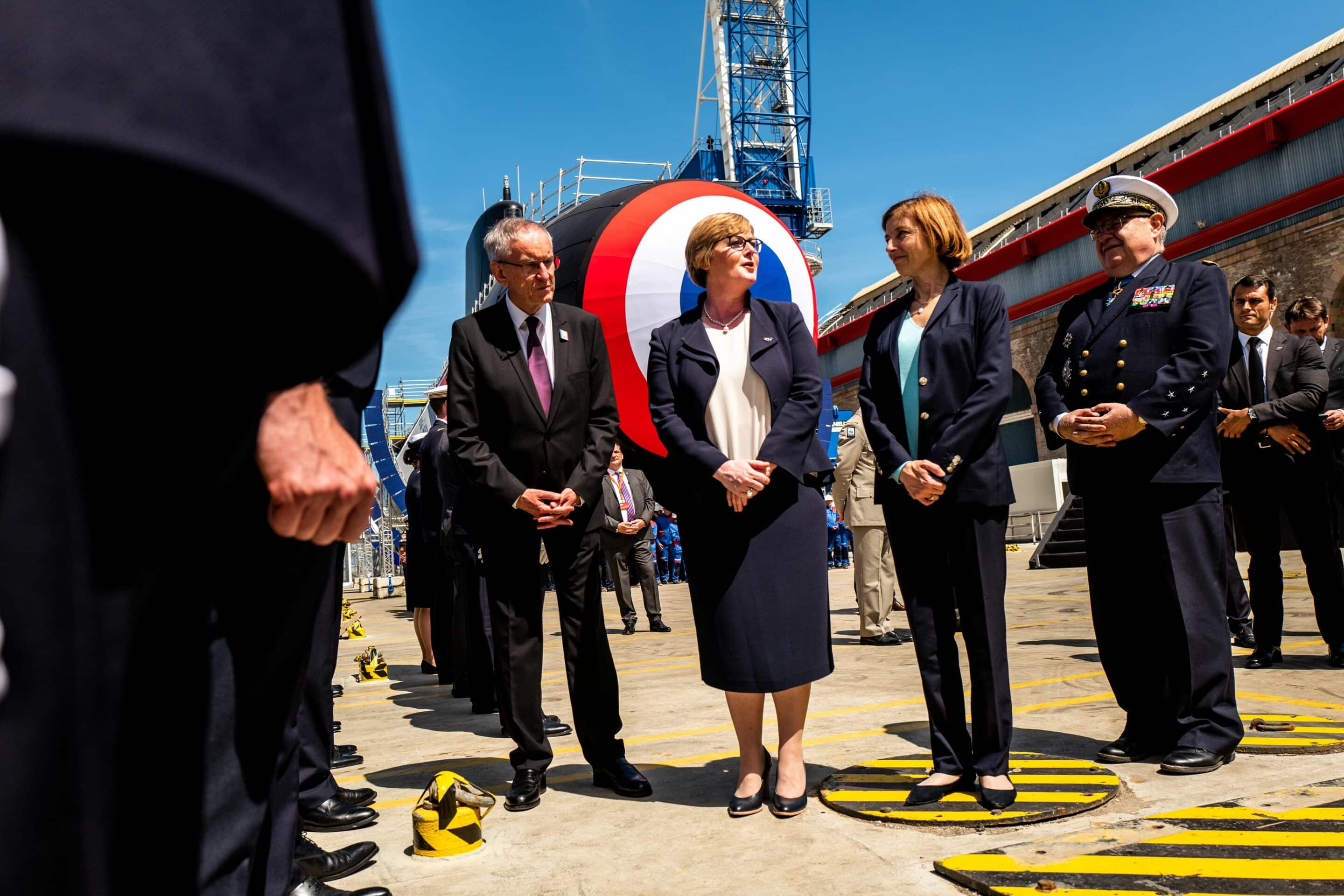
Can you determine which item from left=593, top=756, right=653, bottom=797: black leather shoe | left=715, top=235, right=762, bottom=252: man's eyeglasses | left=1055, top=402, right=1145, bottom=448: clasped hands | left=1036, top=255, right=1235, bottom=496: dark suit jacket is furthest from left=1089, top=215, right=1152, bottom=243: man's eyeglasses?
left=593, top=756, right=653, bottom=797: black leather shoe

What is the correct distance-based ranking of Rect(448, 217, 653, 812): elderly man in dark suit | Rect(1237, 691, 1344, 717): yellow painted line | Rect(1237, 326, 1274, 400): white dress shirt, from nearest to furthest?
1. Rect(448, 217, 653, 812): elderly man in dark suit
2. Rect(1237, 691, 1344, 717): yellow painted line
3. Rect(1237, 326, 1274, 400): white dress shirt

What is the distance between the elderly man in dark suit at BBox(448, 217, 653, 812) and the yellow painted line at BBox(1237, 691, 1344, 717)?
8.75 feet

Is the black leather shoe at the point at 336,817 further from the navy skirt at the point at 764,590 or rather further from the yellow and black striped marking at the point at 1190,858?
the yellow and black striped marking at the point at 1190,858

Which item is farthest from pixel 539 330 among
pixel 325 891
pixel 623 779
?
pixel 325 891

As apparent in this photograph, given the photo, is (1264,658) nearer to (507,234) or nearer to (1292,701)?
(1292,701)

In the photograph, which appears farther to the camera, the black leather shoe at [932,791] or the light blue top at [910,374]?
the light blue top at [910,374]

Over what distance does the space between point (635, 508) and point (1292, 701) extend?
6.33m

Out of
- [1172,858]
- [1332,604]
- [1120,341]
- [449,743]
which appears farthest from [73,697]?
[1332,604]

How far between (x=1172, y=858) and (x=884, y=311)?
6.45 feet

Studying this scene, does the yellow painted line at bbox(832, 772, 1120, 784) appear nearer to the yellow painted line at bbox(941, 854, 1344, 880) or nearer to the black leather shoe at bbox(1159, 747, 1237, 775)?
the black leather shoe at bbox(1159, 747, 1237, 775)

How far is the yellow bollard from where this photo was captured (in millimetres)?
2684

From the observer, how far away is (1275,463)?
519 cm

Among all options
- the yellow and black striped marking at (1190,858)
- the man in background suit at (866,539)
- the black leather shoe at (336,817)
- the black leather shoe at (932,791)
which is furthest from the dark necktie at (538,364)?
the man in background suit at (866,539)

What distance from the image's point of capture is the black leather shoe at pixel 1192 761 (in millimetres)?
3023
